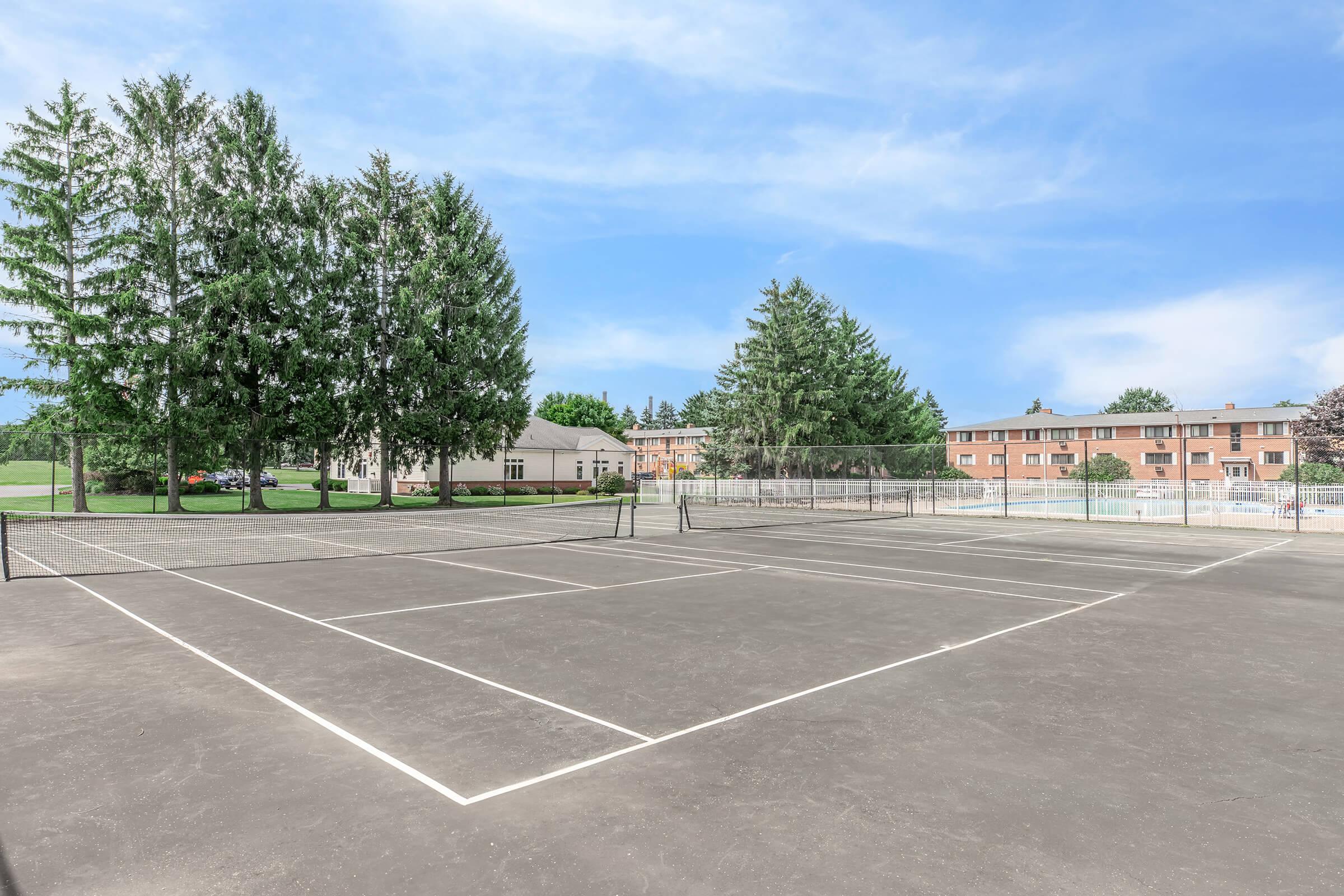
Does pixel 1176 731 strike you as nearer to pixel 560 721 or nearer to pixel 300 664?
pixel 560 721

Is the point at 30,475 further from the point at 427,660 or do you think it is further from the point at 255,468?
the point at 427,660

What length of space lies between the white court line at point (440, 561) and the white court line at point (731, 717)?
21.2 ft

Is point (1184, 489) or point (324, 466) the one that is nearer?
point (1184, 489)

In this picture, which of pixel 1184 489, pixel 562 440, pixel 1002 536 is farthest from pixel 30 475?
pixel 1184 489

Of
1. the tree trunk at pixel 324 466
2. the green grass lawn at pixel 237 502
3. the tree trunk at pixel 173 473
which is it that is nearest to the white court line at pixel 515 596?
the green grass lawn at pixel 237 502

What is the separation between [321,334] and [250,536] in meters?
17.1

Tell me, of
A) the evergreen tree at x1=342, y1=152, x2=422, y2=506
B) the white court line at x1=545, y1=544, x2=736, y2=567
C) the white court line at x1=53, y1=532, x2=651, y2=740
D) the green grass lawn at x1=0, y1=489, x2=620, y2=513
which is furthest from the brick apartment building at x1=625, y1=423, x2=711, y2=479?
the white court line at x1=53, y1=532, x2=651, y2=740

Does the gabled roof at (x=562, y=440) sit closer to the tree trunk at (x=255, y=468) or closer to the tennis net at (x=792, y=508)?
the tennis net at (x=792, y=508)

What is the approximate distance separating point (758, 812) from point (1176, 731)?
3685mm

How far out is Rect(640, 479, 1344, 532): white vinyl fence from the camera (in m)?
29.0

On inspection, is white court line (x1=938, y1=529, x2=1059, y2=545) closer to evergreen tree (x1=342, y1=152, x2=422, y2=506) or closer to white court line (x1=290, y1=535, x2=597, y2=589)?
white court line (x1=290, y1=535, x2=597, y2=589)

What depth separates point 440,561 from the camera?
56.1 ft

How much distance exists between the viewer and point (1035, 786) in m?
4.73

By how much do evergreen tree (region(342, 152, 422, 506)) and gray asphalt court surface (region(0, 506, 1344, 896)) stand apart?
2900 cm
